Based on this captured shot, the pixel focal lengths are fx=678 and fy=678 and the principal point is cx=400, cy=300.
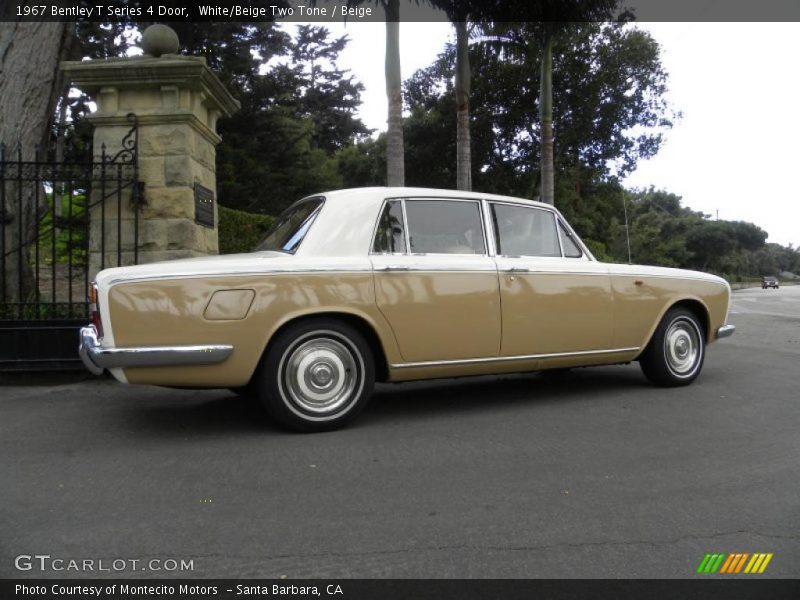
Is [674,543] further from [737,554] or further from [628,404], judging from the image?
[628,404]

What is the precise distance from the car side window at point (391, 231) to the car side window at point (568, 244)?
1508mm

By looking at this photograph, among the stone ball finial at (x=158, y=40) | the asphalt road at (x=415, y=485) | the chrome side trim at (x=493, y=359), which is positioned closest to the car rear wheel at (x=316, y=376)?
the asphalt road at (x=415, y=485)

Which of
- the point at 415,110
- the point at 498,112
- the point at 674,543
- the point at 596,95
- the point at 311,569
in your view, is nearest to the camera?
the point at 311,569

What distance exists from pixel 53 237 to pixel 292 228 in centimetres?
252

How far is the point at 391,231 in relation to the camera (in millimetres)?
4793

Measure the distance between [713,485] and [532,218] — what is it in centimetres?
270

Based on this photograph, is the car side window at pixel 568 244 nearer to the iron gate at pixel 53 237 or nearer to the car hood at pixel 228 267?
the car hood at pixel 228 267

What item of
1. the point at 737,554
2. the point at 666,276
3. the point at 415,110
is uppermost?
the point at 415,110

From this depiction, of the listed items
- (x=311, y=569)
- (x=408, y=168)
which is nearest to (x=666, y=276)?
(x=311, y=569)

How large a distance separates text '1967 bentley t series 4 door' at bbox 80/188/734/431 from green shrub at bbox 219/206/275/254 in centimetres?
754

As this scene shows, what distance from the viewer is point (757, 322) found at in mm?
13695

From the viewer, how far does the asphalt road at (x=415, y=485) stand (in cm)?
260


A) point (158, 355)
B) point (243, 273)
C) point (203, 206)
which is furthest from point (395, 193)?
point (203, 206)

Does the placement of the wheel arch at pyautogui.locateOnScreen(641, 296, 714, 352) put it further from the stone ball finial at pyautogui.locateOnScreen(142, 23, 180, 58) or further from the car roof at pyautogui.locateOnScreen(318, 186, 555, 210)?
the stone ball finial at pyautogui.locateOnScreen(142, 23, 180, 58)
